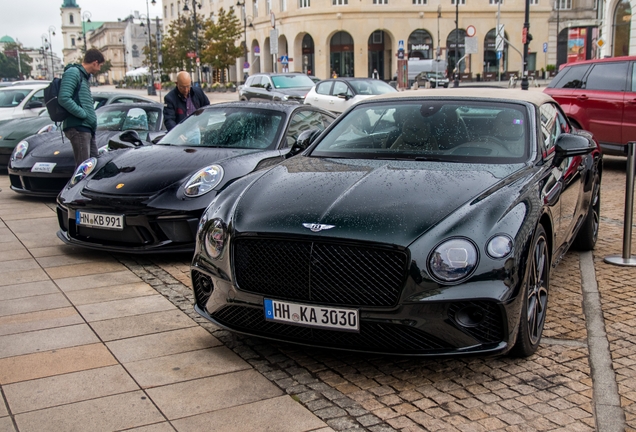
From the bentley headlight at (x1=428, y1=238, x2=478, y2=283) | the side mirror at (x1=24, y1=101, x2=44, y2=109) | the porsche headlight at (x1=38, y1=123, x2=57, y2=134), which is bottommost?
the bentley headlight at (x1=428, y1=238, x2=478, y2=283)

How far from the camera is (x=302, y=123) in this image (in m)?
7.80

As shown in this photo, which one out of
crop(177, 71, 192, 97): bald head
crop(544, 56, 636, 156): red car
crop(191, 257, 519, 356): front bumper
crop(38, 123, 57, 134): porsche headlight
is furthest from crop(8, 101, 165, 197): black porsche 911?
crop(544, 56, 636, 156): red car

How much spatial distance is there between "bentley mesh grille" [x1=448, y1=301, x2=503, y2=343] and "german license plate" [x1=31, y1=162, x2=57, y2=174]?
7259 millimetres

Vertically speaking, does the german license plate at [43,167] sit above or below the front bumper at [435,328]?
above

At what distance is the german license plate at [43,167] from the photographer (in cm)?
957

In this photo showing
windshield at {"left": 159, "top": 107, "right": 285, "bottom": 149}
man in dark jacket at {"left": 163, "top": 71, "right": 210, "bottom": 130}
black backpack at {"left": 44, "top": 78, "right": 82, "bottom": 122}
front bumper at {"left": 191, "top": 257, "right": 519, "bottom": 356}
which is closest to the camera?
front bumper at {"left": 191, "top": 257, "right": 519, "bottom": 356}

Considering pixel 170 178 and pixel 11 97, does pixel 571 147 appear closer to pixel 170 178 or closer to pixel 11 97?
pixel 170 178

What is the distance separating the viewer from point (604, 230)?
7.86 metres

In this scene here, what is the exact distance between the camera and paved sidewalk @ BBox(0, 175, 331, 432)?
11.4 feet

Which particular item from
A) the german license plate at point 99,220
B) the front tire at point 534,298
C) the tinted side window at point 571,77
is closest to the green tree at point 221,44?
the tinted side window at point 571,77

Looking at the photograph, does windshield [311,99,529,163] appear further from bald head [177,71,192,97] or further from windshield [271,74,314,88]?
windshield [271,74,314,88]

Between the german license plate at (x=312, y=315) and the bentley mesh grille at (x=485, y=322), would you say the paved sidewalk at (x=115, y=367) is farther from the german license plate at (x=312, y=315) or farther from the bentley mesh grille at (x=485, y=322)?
the bentley mesh grille at (x=485, y=322)

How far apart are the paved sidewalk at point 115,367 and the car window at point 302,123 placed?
89.5 inches

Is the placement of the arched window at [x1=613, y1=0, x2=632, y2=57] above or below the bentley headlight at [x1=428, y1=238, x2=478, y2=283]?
above
